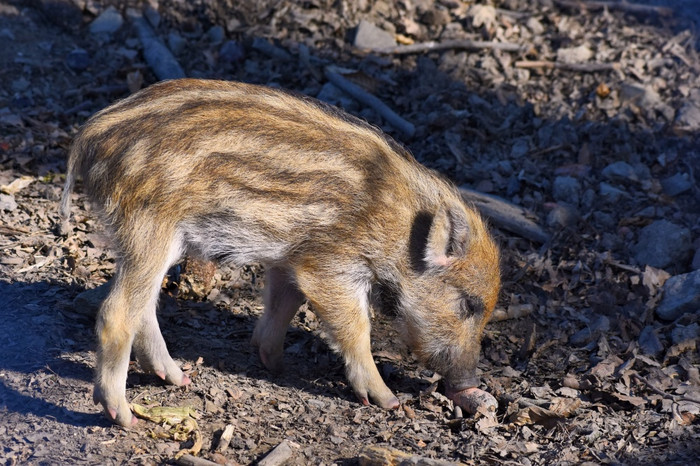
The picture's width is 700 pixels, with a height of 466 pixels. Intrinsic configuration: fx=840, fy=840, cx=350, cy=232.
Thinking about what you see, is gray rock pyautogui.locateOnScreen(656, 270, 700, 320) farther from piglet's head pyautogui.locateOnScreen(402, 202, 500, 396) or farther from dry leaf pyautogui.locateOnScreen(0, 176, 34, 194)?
dry leaf pyautogui.locateOnScreen(0, 176, 34, 194)

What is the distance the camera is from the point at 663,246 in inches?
242

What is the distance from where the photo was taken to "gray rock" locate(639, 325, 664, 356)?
5355mm

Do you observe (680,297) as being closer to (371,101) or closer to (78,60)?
(371,101)

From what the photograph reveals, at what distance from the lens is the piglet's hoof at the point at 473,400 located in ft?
15.6

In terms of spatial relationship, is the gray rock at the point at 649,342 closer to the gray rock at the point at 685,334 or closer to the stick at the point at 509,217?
the gray rock at the point at 685,334

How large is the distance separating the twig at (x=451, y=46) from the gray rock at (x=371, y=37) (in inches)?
3.3

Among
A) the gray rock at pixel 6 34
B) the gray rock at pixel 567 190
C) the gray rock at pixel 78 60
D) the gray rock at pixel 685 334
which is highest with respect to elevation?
the gray rock at pixel 6 34

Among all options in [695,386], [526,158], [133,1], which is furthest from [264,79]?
[695,386]

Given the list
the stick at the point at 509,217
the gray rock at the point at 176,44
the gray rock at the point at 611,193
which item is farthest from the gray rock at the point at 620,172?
the gray rock at the point at 176,44

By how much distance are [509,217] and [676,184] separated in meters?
1.43

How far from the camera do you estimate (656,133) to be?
719 centimetres

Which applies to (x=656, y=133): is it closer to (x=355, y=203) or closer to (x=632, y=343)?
(x=632, y=343)

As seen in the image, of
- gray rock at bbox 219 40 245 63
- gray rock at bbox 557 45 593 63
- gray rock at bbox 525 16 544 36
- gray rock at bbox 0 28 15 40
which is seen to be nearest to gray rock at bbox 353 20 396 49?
gray rock at bbox 219 40 245 63

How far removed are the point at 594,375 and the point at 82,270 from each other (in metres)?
3.37
